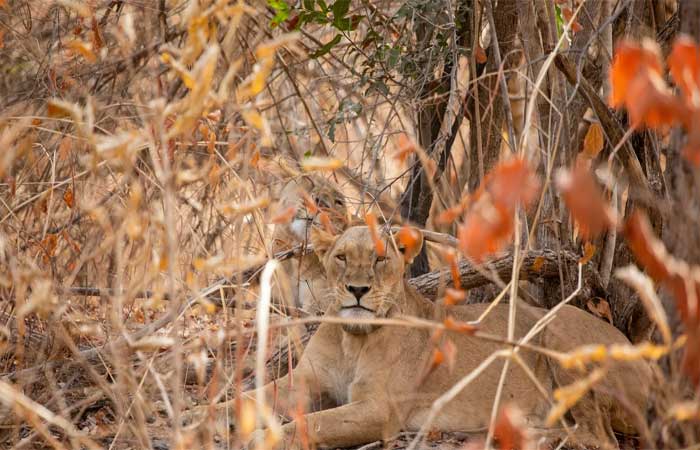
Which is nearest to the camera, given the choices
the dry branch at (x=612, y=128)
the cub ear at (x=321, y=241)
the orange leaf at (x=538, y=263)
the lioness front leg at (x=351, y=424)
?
the lioness front leg at (x=351, y=424)

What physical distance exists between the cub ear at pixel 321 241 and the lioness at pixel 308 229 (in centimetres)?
13

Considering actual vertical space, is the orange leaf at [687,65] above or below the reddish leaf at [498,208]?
above

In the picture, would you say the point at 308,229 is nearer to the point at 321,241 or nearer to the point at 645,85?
the point at 321,241

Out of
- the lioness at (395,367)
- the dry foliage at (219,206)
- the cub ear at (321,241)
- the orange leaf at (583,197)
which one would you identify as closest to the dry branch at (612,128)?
the dry foliage at (219,206)

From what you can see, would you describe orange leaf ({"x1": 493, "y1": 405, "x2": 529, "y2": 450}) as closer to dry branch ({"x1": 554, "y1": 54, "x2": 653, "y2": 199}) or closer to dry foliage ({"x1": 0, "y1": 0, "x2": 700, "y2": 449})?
dry foliage ({"x1": 0, "y1": 0, "x2": 700, "y2": 449})

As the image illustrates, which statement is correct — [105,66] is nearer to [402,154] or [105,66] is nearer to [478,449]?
[402,154]

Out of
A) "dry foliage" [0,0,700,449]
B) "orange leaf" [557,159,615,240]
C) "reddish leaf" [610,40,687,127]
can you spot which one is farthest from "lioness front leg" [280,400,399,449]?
"reddish leaf" [610,40,687,127]

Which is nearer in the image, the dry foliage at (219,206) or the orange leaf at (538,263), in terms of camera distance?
the dry foliage at (219,206)

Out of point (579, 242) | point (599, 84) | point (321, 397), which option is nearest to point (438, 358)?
point (321, 397)

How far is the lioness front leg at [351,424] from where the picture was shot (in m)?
4.55

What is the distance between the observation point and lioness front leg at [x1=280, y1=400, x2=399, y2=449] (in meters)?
4.55

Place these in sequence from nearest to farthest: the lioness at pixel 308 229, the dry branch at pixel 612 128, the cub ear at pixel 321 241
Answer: the dry branch at pixel 612 128 → the cub ear at pixel 321 241 → the lioness at pixel 308 229

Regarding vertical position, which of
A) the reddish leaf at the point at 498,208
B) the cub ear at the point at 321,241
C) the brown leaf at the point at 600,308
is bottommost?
the brown leaf at the point at 600,308

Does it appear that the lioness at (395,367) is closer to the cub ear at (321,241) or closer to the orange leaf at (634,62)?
the cub ear at (321,241)
